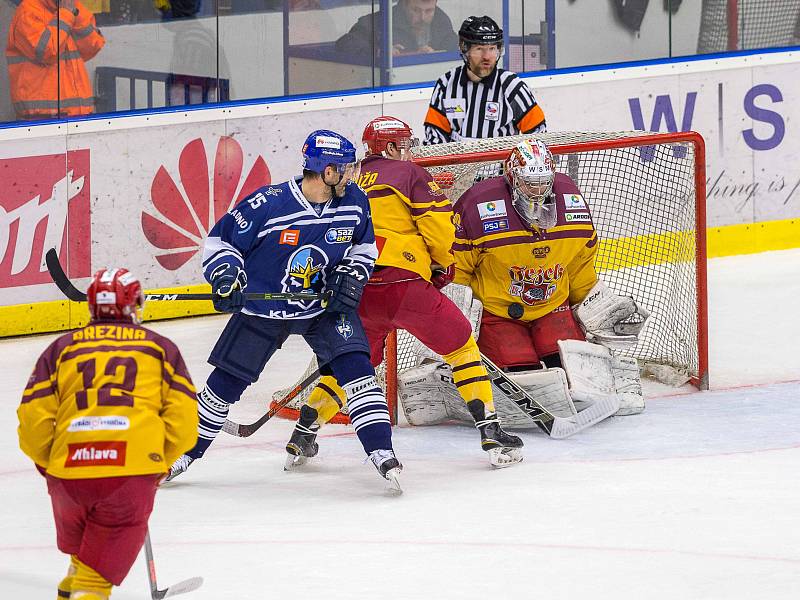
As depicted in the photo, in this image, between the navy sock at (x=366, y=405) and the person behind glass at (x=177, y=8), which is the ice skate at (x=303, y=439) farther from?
the person behind glass at (x=177, y=8)

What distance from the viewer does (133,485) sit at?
3.04m

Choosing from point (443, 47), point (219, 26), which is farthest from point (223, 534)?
point (443, 47)

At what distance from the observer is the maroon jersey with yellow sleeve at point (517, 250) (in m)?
5.33

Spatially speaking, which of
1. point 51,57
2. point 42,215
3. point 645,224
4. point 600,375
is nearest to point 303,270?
point 600,375

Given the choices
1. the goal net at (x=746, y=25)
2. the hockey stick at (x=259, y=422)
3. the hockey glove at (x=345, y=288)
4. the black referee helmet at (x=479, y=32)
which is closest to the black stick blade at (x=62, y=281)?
the hockey glove at (x=345, y=288)

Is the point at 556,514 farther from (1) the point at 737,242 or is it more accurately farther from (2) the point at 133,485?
(1) the point at 737,242

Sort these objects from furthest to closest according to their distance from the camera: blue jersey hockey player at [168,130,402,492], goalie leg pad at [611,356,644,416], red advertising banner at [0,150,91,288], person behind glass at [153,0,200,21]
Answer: person behind glass at [153,0,200,21] < red advertising banner at [0,150,91,288] < goalie leg pad at [611,356,644,416] < blue jersey hockey player at [168,130,402,492]

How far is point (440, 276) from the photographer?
4930mm

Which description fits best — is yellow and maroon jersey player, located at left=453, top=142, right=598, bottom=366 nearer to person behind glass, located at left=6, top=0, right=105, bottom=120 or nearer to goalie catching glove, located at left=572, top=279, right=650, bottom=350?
goalie catching glove, located at left=572, top=279, right=650, bottom=350

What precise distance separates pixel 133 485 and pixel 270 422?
8.23ft

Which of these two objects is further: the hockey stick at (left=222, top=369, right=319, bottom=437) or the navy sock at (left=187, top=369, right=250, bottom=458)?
the hockey stick at (left=222, top=369, right=319, bottom=437)

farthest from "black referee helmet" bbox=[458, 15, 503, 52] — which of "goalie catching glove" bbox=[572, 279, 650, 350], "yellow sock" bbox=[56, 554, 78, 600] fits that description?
"yellow sock" bbox=[56, 554, 78, 600]

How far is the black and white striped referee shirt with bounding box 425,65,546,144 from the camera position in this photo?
641cm

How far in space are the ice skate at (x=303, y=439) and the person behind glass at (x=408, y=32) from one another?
350cm
